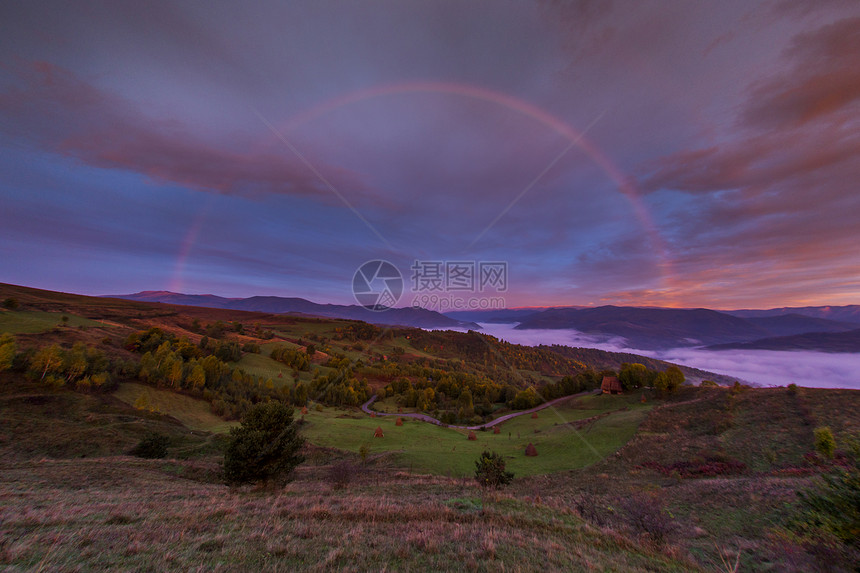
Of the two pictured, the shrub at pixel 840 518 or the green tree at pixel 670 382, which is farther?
the green tree at pixel 670 382

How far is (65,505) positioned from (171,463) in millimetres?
19116

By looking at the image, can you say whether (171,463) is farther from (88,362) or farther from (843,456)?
(843,456)

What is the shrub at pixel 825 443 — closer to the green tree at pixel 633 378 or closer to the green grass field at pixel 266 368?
the green tree at pixel 633 378

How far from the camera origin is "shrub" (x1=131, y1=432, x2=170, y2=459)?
93.6 feet

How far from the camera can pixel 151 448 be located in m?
28.7

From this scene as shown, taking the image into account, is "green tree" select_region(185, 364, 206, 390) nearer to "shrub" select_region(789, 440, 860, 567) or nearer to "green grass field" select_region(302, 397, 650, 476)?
"green grass field" select_region(302, 397, 650, 476)

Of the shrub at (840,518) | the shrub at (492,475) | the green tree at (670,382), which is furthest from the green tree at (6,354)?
the green tree at (670,382)

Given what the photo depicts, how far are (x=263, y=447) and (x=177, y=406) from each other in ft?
178

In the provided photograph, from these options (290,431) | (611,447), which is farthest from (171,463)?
(611,447)

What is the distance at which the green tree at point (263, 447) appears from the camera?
1839 centimetres

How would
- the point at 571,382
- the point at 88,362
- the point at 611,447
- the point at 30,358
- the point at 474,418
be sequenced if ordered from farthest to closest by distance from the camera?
the point at 571,382
the point at 474,418
the point at 88,362
the point at 30,358
the point at 611,447

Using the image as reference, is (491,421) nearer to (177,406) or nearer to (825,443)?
(825,443)

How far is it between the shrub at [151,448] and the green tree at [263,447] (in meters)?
18.3

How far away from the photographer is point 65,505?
38.8ft
